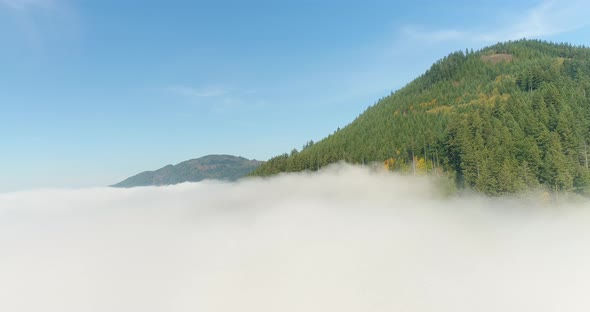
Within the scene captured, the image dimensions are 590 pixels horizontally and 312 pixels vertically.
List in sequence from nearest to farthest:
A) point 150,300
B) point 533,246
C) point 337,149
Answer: point 533,246 < point 150,300 < point 337,149

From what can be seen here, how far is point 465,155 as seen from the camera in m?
74.4

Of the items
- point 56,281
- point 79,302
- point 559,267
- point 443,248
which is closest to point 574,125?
point 559,267

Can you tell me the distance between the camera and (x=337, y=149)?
460ft

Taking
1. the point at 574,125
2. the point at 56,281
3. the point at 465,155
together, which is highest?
the point at 574,125

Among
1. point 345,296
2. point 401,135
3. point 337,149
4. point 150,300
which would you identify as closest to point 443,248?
point 345,296

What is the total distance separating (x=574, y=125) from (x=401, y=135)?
5738cm

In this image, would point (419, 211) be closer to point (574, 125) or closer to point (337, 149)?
point (574, 125)

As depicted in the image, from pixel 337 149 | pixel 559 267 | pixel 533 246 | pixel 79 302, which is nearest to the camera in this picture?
pixel 559 267

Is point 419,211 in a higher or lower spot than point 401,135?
lower

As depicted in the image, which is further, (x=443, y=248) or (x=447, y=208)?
(x=447, y=208)

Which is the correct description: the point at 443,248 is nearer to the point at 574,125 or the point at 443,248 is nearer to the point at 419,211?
the point at 419,211

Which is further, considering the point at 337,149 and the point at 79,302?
the point at 337,149

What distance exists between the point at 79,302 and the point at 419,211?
87.7m

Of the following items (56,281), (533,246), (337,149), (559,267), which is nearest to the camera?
(559,267)
